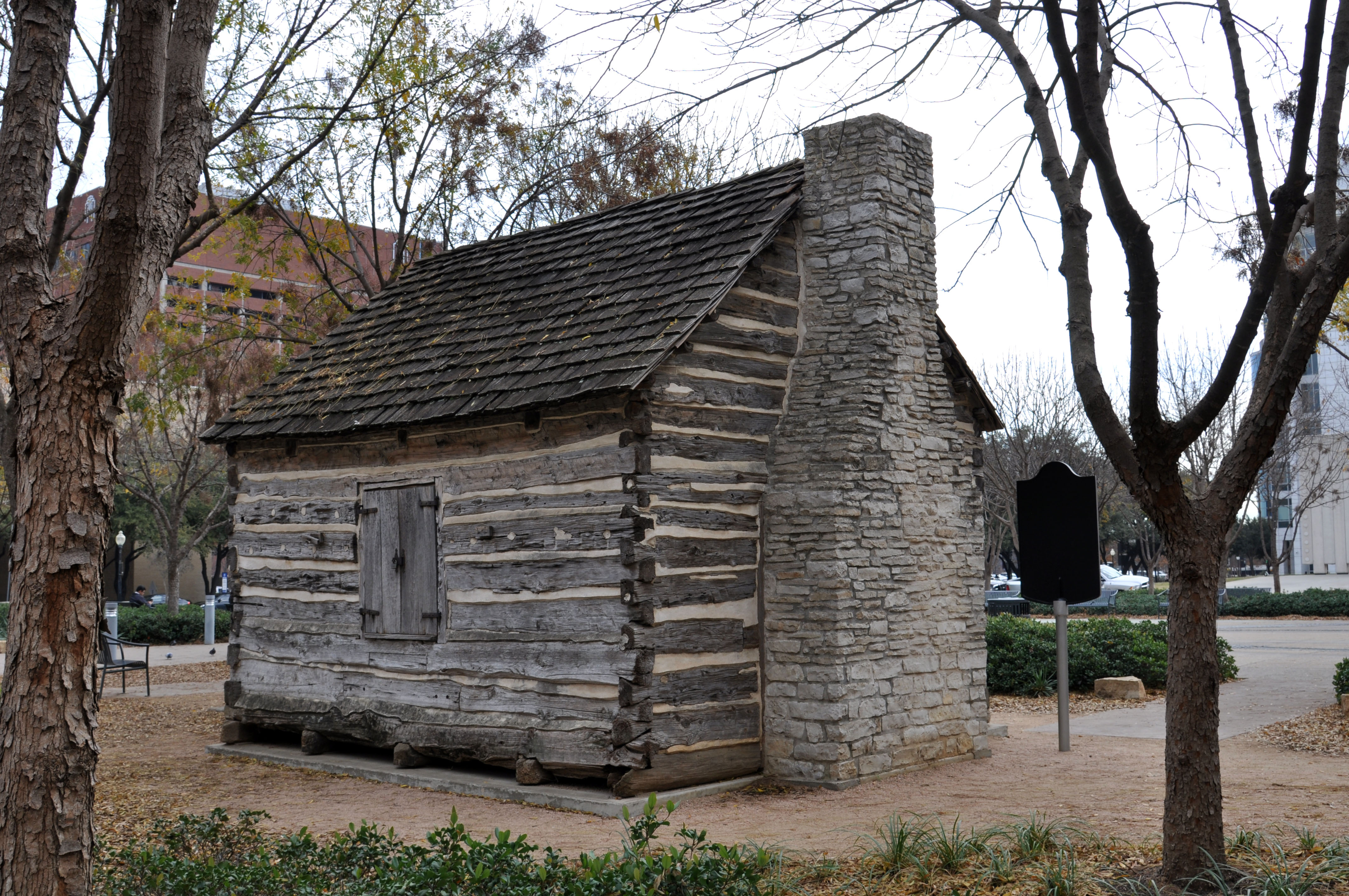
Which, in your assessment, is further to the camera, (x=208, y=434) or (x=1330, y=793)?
(x=208, y=434)

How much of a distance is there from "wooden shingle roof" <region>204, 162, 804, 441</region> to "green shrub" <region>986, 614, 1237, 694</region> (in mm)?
8279

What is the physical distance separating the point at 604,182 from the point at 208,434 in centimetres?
1063

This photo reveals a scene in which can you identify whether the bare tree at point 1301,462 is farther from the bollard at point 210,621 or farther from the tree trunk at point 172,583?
the tree trunk at point 172,583

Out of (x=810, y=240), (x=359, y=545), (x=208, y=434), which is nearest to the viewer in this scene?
(x=810, y=240)

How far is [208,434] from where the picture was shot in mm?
12234

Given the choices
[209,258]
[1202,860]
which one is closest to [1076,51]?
[1202,860]

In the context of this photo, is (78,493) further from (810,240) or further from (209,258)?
(209,258)

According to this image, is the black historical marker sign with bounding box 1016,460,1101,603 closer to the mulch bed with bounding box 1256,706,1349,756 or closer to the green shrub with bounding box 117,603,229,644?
the mulch bed with bounding box 1256,706,1349,756

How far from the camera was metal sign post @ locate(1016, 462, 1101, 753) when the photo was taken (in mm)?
10844

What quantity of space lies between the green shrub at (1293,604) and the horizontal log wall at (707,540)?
24119 mm

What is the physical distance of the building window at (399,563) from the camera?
10.5 meters

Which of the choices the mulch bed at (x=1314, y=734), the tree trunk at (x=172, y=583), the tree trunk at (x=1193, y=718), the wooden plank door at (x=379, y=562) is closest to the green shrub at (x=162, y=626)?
the tree trunk at (x=172, y=583)

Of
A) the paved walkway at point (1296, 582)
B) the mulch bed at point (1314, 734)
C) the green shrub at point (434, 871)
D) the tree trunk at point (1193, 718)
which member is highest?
the tree trunk at point (1193, 718)

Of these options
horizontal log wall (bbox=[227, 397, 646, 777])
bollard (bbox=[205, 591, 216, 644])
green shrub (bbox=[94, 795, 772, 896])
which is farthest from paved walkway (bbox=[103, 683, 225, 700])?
green shrub (bbox=[94, 795, 772, 896])
